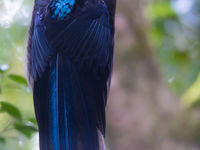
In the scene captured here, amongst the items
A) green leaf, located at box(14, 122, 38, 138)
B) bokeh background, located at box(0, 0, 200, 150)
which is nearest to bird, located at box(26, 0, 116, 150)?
green leaf, located at box(14, 122, 38, 138)

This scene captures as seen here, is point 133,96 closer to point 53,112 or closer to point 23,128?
point 53,112

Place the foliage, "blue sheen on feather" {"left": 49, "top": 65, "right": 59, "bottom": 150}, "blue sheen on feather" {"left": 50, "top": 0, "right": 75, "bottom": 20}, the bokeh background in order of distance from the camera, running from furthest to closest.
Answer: the bokeh background, "blue sheen on feather" {"left": 50, "top": 0, "right": 75, "bottom": 20}, "blue sheen on feather" {"left": 49, "top": 65, "right": 59, "bottom": 150}, the foliage

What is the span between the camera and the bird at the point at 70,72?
9.11 feet

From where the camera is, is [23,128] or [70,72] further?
[70,72]

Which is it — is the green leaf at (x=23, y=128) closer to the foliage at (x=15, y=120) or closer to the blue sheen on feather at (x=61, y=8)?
the foliage at (x=15, y=120)

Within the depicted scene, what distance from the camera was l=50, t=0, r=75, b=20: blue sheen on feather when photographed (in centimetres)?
294

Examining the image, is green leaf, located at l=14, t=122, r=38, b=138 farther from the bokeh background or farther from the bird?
the bokeh background

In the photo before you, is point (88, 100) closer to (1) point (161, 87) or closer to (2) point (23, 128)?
(2) point (23, 128)

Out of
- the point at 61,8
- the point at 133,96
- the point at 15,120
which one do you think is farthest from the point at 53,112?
the point at 133,96

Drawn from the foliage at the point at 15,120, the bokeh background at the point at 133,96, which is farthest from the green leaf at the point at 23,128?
the bokeh background at the point at 133,96

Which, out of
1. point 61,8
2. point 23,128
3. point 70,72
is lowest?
point 23,128

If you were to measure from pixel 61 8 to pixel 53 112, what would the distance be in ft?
2.28

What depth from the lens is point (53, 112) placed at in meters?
2.78

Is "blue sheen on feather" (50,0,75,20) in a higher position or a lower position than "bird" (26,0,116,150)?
higher
